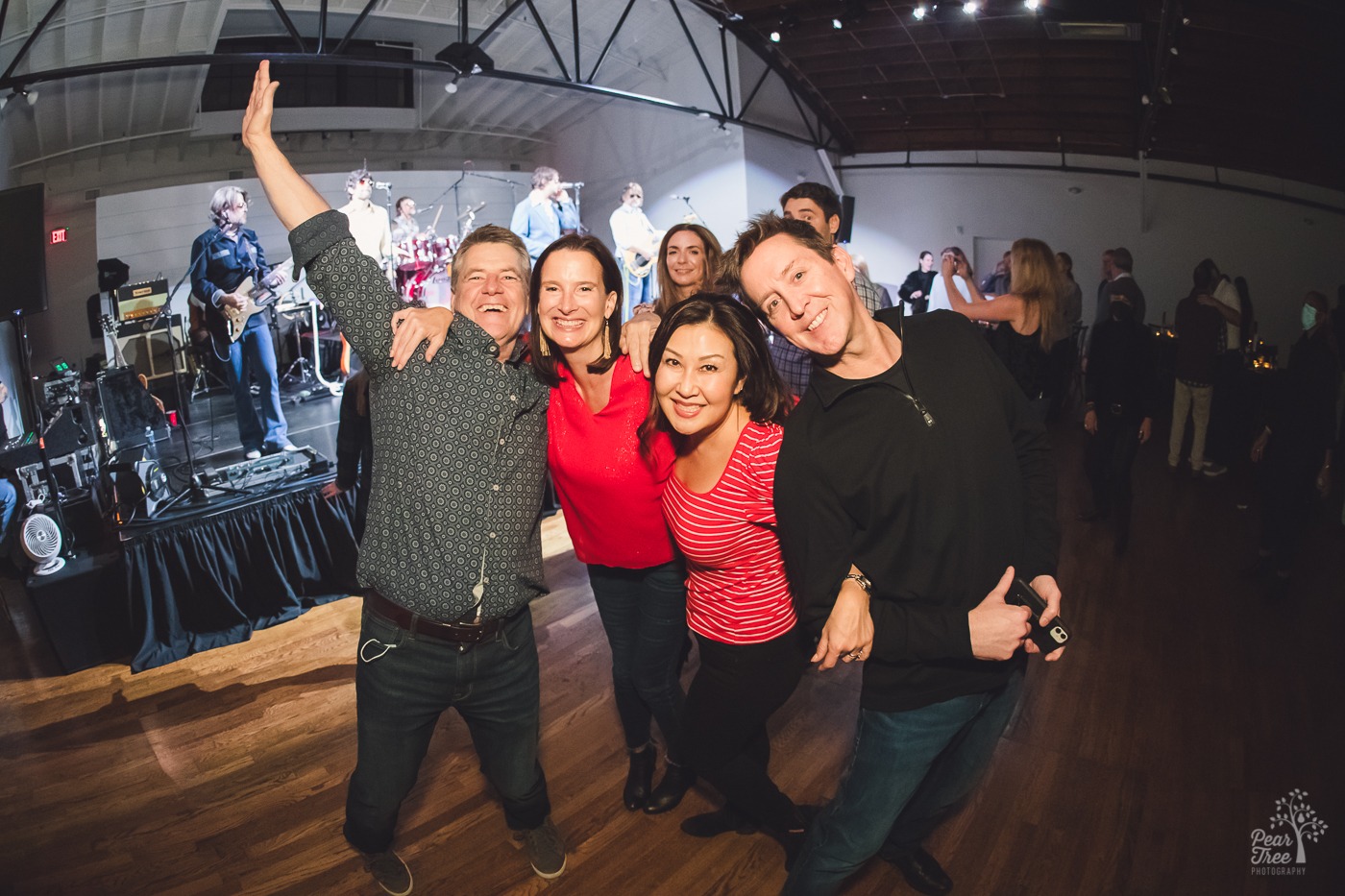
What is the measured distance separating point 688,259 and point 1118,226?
28.7 feet

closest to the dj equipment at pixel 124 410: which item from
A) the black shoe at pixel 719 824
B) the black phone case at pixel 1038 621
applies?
the black shoe at pixel 719 824

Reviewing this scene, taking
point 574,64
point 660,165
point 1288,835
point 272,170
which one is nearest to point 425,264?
point 574,64

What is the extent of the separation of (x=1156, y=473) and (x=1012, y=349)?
283 centimetres

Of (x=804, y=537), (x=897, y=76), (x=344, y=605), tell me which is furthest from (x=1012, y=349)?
(x=897, y=76)

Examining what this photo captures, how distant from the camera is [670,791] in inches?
91.2

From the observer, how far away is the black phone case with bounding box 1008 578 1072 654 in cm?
139

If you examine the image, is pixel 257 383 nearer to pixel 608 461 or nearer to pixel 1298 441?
pixel 608 461

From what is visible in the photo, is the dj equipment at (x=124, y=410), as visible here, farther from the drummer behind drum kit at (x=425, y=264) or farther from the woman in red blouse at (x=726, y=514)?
the woman in red blouse at (x=726, y=514)

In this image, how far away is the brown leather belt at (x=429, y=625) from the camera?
1614mm

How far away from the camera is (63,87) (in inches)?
166

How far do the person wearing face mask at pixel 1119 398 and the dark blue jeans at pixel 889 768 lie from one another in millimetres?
2689

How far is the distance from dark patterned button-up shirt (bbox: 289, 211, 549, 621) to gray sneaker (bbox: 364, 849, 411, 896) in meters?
0.80

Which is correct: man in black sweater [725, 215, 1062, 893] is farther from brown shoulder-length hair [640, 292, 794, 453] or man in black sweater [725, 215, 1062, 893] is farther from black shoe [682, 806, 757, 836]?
black shoe [682, 806, 757, 836]

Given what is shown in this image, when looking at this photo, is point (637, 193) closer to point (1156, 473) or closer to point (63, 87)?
point (63, 87)
